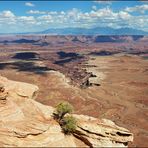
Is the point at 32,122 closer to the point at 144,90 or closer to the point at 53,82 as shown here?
the point at 144,90

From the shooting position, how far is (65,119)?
47344 mm

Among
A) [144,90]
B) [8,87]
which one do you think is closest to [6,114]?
[8,87]

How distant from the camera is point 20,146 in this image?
134 feet

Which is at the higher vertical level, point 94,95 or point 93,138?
point 93,138

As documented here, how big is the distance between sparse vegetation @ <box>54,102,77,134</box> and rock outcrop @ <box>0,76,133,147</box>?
30.8 inches

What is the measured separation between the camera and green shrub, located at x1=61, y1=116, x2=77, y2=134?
45312 mm

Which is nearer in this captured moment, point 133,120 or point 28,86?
point 28,86

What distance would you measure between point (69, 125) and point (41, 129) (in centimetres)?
390

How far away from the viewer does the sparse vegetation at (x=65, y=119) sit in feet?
149

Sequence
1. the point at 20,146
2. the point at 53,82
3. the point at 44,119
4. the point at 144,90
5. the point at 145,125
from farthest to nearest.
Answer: the point at 53,82
the point at 144,90
the point at 145,125
the point at 44,119
the point at 20,146

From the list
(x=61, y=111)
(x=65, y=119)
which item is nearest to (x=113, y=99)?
(x=61, y=111)

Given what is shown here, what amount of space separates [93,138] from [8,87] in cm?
1738

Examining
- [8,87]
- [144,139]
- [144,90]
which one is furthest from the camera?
[144,90]

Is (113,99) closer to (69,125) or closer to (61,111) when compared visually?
(61,111)
